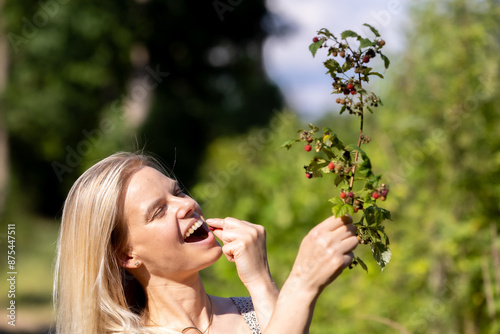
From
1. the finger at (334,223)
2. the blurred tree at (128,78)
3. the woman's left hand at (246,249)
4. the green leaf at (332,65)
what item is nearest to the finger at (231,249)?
the woman's left hand at (246,249)

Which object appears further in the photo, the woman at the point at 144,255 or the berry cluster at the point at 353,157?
the woman at the point at 144,255

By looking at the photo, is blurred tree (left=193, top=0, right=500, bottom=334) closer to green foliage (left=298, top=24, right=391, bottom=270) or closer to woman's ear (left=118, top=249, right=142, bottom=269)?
woman's ear (left=118, top=249, right=142, bottom=269)

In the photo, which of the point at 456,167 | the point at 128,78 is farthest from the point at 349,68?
the point at 128,78

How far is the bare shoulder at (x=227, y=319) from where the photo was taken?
6.19 feet

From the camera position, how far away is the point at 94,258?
1.77 metres

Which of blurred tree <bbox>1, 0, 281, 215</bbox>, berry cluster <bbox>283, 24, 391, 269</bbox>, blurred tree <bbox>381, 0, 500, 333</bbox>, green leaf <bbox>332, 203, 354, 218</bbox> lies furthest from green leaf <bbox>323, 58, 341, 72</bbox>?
blurred tree <bbox>1, 0, 281, 215</bbox>

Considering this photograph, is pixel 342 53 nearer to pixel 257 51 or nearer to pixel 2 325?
pixel 2 325

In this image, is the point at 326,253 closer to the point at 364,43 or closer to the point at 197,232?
the point at 364,43

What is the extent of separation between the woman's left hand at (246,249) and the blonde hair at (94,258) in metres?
0.33

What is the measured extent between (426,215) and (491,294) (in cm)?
66

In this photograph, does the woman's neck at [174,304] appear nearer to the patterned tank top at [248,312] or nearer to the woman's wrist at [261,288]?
the patterned tank top at [248,312]

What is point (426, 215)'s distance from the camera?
149 inches

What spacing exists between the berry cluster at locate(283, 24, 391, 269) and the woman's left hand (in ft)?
1.10

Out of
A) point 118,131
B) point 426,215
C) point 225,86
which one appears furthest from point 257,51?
point 426,215
